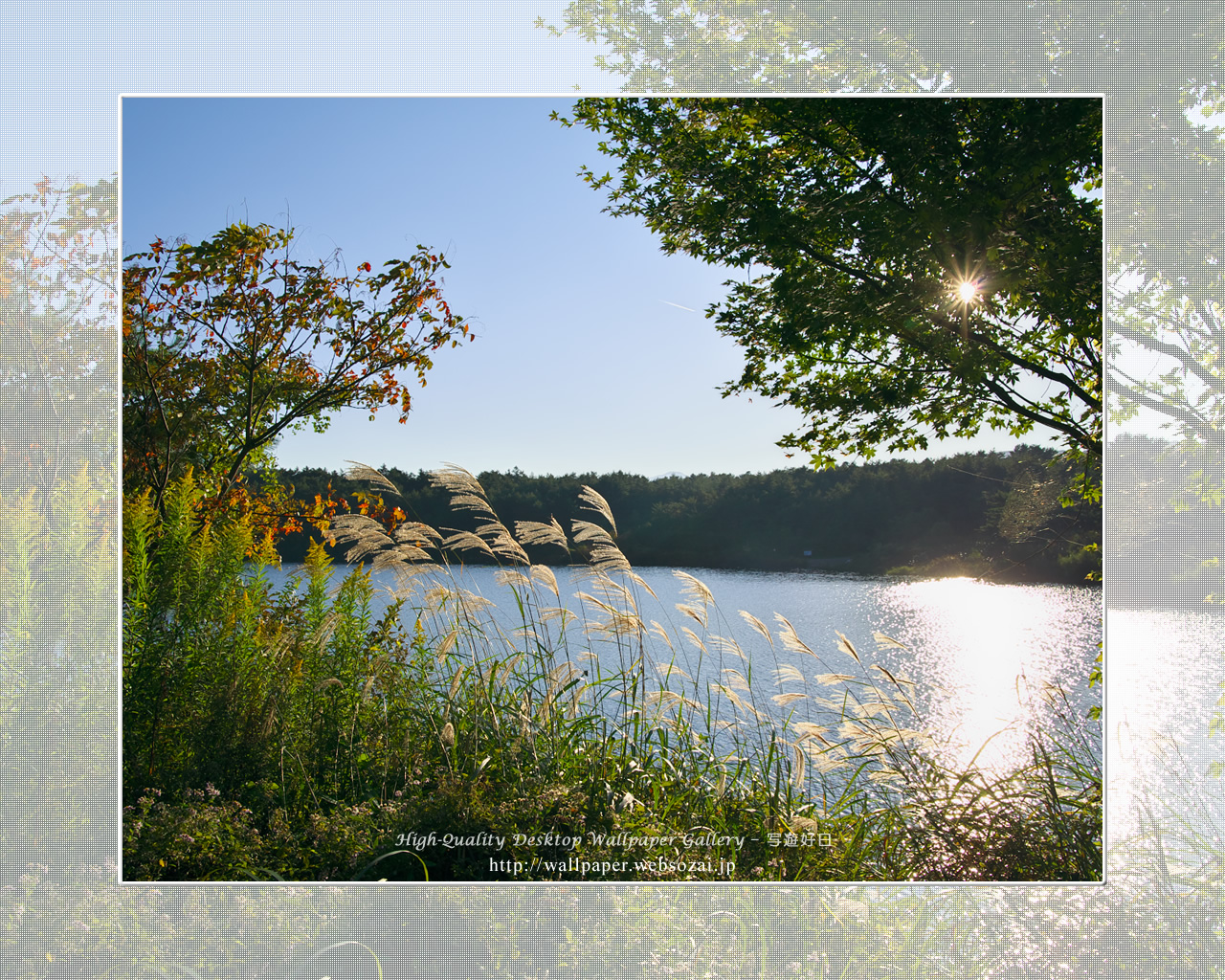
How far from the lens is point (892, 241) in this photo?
9.57 ft

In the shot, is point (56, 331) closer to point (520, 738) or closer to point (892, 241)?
point (520, 738)

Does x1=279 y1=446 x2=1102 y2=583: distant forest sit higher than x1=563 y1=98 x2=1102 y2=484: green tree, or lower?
lower

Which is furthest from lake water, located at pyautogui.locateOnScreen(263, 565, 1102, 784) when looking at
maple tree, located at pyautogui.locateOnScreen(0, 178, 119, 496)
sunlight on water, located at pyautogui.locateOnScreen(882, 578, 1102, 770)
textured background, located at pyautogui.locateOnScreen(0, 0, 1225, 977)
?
maple tree, located at pyautogui.locateOnScreen(0, 178, 119, 496)

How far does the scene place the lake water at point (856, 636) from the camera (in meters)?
2.87

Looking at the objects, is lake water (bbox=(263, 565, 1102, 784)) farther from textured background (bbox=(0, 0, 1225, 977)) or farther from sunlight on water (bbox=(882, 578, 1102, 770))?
textured background (bbox=(0, 0, 1225, 977))

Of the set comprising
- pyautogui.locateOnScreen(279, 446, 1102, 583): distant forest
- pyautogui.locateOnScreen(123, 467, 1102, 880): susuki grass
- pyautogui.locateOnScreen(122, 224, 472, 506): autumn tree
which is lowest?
pyautogui.locateOnScreen(123, 467, 1102, 880): susuki grass

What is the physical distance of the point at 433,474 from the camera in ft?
9.94

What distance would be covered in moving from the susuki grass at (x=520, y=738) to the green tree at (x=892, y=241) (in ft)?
3.57

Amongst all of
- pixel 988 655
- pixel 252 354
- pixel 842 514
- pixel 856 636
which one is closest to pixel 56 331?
pixel 252 354

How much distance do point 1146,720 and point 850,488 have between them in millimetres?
1437

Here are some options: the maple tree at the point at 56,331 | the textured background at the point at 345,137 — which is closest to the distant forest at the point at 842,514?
the textured background at the point at 345,137

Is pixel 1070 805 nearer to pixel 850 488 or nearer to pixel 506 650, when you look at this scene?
pixel 850 488

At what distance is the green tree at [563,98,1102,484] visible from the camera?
2.89 meters

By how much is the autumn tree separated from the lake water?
0.83 metres
